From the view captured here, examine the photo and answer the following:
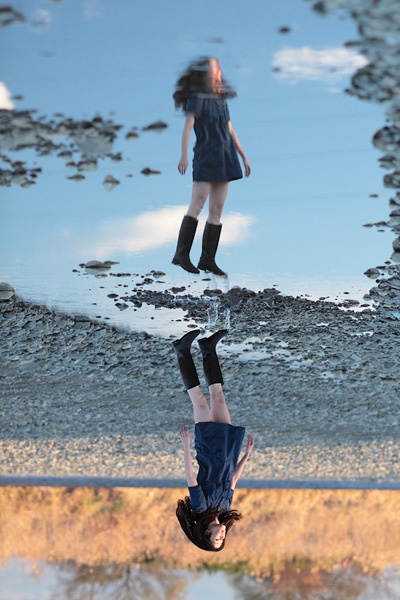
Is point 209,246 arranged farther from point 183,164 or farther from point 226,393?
point 226,393

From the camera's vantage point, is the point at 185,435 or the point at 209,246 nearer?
the point at 185,435

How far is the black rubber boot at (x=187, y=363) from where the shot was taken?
130 inches

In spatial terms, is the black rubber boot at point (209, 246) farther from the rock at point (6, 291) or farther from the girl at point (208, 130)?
the rock at point (6, 291)

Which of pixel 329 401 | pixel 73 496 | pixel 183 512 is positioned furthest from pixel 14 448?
pixel 329 401

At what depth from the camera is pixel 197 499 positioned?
3.16m

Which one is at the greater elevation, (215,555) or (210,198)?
(210,198)

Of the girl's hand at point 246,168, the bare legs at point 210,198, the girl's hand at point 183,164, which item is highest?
the girl's hand at point 246,168

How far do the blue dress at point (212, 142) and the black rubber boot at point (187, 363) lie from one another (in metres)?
0.80

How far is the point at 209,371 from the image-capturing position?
11.1 ft

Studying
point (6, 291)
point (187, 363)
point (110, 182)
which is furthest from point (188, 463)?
point (6, 291)

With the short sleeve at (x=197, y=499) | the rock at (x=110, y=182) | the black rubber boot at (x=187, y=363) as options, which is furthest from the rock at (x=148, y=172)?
the short sleeve at (x=197, y=499)

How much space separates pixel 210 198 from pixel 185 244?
259 mm

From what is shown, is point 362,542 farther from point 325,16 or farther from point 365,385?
point 325,16

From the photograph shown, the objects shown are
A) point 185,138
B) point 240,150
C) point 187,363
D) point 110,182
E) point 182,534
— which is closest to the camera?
point 185,138
